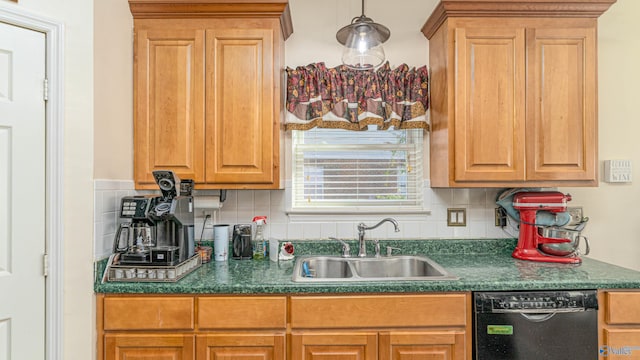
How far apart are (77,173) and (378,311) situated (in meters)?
1.52

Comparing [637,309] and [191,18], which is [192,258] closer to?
[191,18]

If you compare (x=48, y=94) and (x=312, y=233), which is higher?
(x=48, y=94)

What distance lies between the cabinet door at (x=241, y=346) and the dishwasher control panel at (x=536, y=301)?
95 cm

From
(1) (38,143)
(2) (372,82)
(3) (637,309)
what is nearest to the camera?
(1) (38,143)

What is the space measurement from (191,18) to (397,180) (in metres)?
1.59

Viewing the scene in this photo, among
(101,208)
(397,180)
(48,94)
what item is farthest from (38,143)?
(397,180)

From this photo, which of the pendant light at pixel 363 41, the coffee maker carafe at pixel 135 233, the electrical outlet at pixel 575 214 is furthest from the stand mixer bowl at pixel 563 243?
the coffee maker carafe at pixel 135 233

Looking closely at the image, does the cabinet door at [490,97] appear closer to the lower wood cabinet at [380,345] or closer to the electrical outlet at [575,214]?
the electrical outlet at [575,214]

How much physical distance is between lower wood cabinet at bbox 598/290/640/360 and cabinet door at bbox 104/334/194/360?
6.34 feet

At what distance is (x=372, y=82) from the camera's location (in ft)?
7.02

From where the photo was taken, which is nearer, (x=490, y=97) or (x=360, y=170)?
(x=490, y=97)

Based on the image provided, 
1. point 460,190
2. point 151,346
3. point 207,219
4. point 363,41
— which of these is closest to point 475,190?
point 460,190

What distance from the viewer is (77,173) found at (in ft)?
4.98

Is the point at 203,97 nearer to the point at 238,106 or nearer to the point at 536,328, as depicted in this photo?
the point at 238,106
